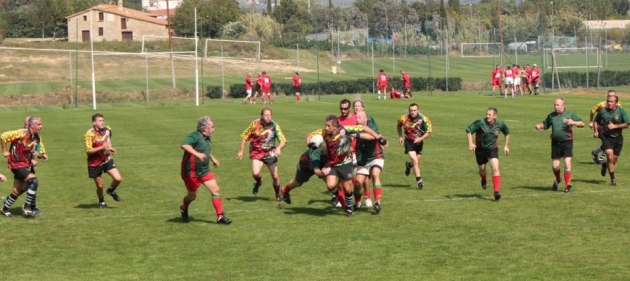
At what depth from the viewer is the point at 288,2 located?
546 feet

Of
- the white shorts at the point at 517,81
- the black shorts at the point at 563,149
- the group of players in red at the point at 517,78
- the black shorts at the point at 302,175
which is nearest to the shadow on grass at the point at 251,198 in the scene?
the black shorts at the point at 302,175

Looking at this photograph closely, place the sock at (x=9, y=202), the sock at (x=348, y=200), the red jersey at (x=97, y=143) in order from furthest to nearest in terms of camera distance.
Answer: the red jersey at (x=97, y=143) → the sock at (x=9, y=202) → the sock at (x=348, y=200)

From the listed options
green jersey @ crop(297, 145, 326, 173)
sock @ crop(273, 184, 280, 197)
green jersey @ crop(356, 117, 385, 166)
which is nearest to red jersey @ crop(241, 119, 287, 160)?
sock @ crop(273, 184, 280, 197)

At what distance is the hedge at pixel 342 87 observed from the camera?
67.4 m

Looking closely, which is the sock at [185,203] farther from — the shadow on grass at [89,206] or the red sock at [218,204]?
the shadow on grass at [89,206]

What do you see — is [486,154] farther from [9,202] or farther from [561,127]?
[9,202]

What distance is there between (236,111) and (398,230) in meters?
34.3

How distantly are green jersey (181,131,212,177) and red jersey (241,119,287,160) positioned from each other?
2762mm

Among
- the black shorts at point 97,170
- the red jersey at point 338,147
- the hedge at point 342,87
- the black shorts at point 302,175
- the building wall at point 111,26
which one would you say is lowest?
the black shorts at point 302,175

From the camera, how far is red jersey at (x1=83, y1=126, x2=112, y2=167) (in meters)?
18.9

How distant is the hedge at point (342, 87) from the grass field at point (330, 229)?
39.3 metres

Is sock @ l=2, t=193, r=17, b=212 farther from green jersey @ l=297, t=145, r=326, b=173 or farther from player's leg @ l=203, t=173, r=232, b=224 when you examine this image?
green jersey @ l=297, t=145, r=326, b=173

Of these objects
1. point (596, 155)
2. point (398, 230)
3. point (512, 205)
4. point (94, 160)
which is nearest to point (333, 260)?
point (398, 230)

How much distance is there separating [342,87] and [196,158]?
53.8 metres
